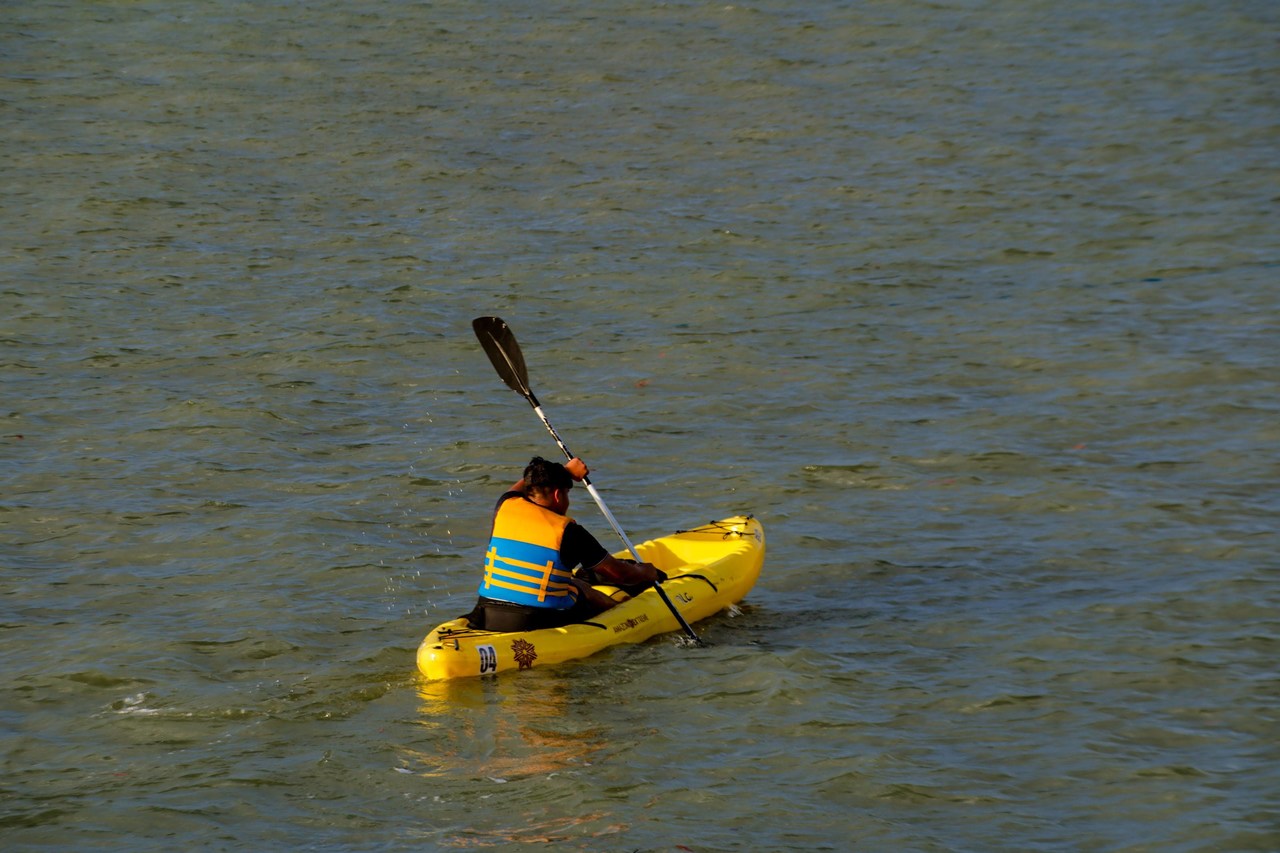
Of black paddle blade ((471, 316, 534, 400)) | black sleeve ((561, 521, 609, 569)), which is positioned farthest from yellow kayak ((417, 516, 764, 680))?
black paddle blade ((471, 316, 534, 400))

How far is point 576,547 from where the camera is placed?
8828 mm

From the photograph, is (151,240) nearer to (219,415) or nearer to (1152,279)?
(219,415)

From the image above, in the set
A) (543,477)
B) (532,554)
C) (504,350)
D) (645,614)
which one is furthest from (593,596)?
(504,350)

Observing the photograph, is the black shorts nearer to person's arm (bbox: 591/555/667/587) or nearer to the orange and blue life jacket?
the orange and blue life jacket

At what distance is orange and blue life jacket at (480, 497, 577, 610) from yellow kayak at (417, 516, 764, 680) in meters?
0.22

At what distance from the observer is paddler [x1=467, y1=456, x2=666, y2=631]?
8734 millimetres

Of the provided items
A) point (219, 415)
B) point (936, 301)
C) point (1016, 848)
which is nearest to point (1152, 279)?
point (936, 301)

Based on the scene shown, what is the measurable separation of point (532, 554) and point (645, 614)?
902 mm

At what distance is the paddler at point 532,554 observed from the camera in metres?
8.73

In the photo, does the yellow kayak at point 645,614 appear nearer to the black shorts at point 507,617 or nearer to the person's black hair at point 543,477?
the black shorts at point 507,617

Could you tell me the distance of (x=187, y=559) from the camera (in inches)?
412

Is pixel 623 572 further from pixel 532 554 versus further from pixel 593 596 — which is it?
pixel 532 554

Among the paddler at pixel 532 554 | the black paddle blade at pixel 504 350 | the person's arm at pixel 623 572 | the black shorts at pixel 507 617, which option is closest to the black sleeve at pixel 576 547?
the paddler at pixel 532 554

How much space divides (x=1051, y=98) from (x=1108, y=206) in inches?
177
